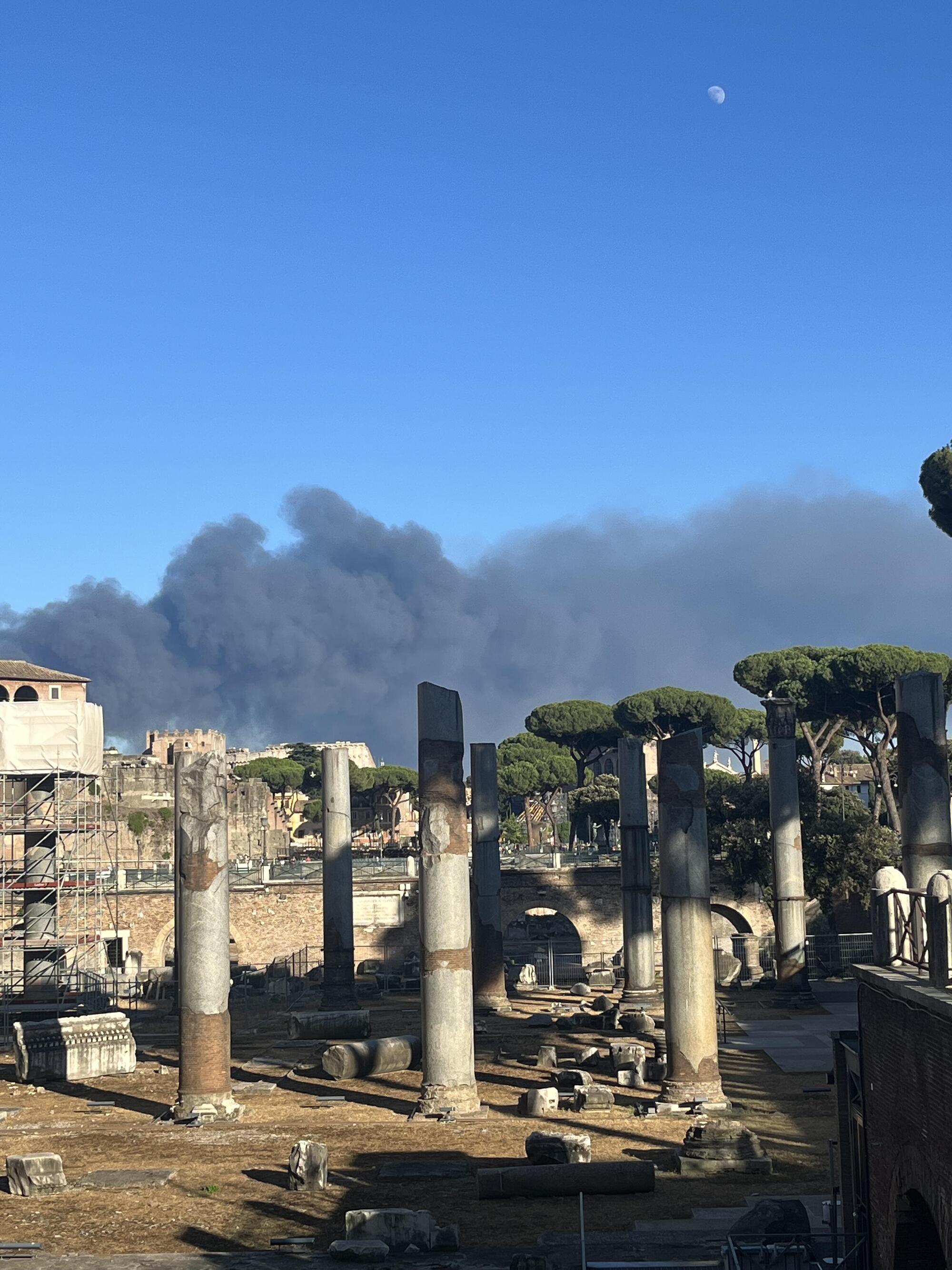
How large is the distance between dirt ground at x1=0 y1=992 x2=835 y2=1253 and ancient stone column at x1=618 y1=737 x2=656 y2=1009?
6.59 metres

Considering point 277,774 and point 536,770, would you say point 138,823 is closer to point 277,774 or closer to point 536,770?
point 536,770

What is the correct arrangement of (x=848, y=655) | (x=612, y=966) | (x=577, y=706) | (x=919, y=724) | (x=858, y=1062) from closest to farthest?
(x=858, y=1062) < (x=919, y=724) < (x=612, y=966) < (x=848, y=655) < (x=577, y=706)

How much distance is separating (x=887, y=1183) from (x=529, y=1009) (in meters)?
24.7

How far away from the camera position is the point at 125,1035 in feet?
81.5

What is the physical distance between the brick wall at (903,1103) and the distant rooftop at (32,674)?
6228cm

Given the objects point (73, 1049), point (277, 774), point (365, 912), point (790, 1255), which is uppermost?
point (277, 774)

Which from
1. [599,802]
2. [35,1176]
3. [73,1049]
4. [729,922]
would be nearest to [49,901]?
[73,1049]

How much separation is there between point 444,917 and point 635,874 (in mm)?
14239

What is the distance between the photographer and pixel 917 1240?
882 cm

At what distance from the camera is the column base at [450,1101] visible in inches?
727

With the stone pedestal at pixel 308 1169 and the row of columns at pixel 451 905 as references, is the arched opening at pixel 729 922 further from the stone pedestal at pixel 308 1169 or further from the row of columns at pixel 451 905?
the stone pedestal at pixel 308 1169

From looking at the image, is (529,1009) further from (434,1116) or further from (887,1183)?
(887,1183)

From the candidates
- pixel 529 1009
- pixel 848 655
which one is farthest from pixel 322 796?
pixel 848 655

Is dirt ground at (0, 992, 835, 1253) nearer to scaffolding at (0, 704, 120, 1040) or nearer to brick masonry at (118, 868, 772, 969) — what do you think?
scaffolding at (0, 704, 120, 1040)
